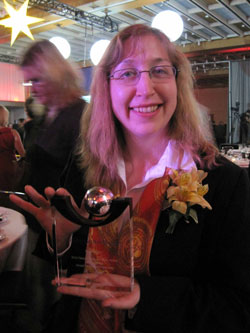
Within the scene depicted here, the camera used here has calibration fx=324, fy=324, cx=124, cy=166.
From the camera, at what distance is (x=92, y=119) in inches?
44.4

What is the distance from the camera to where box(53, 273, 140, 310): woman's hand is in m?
0.73

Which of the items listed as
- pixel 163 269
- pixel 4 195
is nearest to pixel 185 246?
pixel 163 269

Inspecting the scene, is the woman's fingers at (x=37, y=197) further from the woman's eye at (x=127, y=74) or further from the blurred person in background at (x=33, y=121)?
the blurred person in background at (x=33, y=121)

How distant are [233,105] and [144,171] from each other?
7.90m

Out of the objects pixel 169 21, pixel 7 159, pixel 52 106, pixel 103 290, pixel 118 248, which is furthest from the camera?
pixel 169 21

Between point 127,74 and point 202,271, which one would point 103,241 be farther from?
point 127,74

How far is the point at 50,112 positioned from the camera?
6.70ft

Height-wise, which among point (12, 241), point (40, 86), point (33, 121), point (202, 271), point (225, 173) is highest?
point (40, 86)

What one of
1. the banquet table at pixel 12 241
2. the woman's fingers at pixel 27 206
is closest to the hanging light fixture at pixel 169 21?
the banquet table at pixel 12 241

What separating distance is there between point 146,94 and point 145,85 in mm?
27

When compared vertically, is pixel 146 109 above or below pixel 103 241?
above

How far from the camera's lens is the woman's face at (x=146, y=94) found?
93cm

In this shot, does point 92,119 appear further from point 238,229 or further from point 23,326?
point 23,326

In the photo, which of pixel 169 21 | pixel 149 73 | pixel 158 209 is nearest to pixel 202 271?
pixel 158 209
